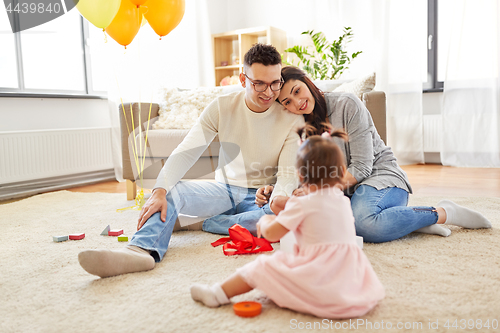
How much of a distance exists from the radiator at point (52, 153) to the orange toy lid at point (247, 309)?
2.55 meters

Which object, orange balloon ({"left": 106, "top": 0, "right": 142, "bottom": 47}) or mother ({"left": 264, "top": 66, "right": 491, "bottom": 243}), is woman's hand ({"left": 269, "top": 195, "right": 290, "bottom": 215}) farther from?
orange balloon ({"left": 106, "top": 0, "right": 142, "bottom": 47})

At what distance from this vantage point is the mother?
58.7 inches

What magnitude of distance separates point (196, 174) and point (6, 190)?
4.84 ft

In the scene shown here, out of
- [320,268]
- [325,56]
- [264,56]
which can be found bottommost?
[320,268]

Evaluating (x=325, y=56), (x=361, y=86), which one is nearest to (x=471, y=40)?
(x=325, y=56)

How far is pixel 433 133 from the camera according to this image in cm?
384

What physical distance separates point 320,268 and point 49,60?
11.2 ft

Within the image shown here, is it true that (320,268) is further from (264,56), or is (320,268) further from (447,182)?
(447,182)

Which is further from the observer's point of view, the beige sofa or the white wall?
the white wall

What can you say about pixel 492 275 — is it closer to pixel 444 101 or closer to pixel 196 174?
pixel 196 174

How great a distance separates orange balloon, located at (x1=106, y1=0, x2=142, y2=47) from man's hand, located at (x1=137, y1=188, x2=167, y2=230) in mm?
1292

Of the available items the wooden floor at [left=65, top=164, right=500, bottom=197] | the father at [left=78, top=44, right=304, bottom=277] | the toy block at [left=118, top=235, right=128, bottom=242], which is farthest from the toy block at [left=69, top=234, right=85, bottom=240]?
the wooden floor at [left=65, top=164, right=500, bottom=197]

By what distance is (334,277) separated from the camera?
906mm

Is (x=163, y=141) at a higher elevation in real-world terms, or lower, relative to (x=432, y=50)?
lower
